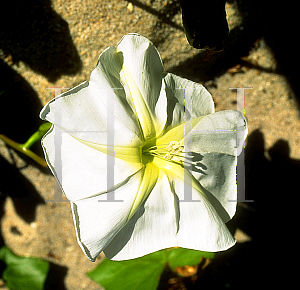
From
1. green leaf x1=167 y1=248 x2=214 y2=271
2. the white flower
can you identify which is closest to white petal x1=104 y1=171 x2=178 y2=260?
the white flower

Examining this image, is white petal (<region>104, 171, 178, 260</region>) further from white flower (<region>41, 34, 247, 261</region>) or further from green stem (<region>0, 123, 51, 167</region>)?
green stem (<region>0, 123, 51, 167</region>)

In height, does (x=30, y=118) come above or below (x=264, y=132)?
above

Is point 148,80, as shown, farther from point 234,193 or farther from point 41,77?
point 41,77

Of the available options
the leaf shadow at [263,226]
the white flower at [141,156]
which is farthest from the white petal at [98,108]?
the leaf shadow at [263,226]

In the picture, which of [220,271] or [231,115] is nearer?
[231,115]

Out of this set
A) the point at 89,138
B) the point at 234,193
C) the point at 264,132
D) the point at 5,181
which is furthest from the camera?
the point at 5,181

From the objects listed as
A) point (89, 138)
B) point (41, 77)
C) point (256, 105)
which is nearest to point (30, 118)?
point (41, 77)

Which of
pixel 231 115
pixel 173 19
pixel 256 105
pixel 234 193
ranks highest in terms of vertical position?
pixel 173 19
